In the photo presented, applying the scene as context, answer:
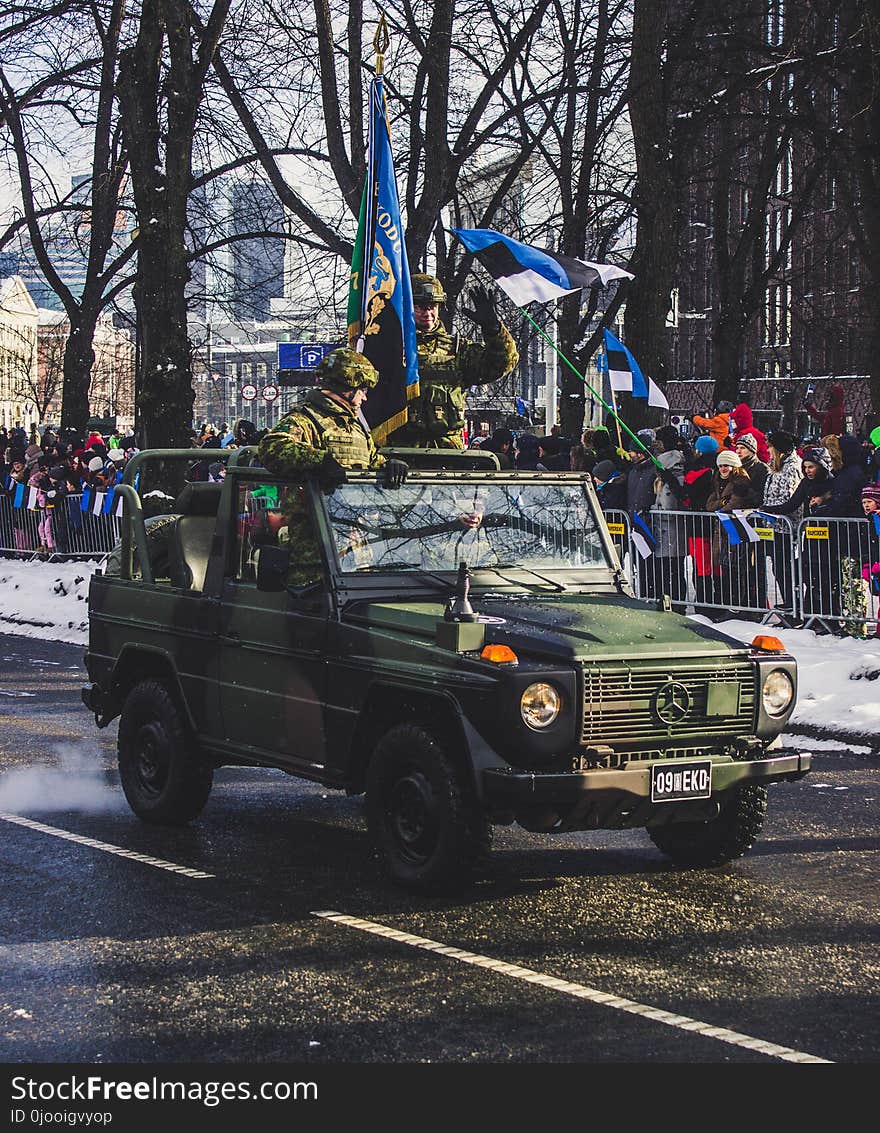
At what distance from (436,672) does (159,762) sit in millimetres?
2448

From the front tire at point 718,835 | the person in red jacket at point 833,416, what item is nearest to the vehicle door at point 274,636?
the front tire at point 718,835

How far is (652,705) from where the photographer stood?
24.1 feet

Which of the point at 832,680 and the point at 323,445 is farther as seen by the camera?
the point at 832,680

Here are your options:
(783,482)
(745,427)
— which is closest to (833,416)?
(745,427)

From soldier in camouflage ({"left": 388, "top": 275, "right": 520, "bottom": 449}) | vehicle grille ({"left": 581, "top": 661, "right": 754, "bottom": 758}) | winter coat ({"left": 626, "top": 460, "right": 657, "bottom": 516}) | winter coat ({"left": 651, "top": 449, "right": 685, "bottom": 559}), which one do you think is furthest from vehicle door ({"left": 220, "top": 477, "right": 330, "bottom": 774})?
winter coat ({"left": 626, "top": 460, "right": 657, "bottom": 516})

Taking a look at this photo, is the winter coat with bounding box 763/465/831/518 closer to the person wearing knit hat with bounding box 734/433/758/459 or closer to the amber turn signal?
the person wearing knit hat with bounding box 734/433/758/459

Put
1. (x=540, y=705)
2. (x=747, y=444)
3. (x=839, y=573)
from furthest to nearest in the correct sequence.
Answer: (x=747, y=444) < (x=839, y=573) < (x=540, y=705)

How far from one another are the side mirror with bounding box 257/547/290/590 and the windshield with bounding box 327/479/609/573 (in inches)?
11.6

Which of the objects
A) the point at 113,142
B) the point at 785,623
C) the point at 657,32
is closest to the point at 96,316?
the point at 113,142

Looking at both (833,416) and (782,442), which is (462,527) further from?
(833,416)

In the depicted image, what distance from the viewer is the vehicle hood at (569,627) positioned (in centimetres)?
731

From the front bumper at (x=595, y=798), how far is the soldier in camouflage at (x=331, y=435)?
1.82m

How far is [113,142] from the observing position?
3256 cm

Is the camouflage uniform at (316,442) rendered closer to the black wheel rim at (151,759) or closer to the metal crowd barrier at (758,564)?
the black wheel rim at (151,759)
